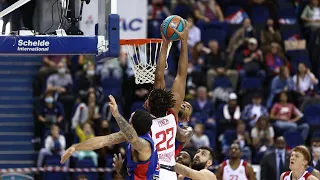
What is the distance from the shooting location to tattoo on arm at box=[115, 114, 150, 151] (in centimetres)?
772

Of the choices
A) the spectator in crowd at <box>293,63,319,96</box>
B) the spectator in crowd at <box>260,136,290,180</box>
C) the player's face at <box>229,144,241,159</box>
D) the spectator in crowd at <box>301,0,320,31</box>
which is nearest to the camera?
the player's face at <box>229,144,241,159</box>

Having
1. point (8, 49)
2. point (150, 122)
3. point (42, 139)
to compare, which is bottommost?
point (42, 139)

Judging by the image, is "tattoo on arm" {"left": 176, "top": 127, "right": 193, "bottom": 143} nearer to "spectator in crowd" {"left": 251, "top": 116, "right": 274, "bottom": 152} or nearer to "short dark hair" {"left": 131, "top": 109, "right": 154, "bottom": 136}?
"short dark hair" {"left": 131, "top": 109, "right": 154, "bottom": 136}

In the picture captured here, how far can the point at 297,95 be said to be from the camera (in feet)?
58.3

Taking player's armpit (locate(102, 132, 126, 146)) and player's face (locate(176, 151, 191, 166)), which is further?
player's face (locate(176, 151, 191, 166))

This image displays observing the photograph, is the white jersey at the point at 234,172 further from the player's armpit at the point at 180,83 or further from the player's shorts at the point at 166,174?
the player's shorts at the point at 166,174

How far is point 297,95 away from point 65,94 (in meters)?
4.75

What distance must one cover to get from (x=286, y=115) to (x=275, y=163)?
2.95 meters

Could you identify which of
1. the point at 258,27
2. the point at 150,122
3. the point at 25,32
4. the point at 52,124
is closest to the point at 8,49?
the point at 25,32

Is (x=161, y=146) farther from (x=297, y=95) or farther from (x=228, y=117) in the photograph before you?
(x=297, y=95)

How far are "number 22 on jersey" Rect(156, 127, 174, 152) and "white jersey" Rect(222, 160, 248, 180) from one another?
13.3ft

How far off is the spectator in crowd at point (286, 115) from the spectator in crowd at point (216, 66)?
4.77 feet

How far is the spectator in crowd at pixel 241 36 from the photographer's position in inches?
756

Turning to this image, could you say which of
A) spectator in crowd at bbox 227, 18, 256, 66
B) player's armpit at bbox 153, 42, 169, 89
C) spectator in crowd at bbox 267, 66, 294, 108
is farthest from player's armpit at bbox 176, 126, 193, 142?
spectator in crowd at bbox 227, 18, 256, 66
